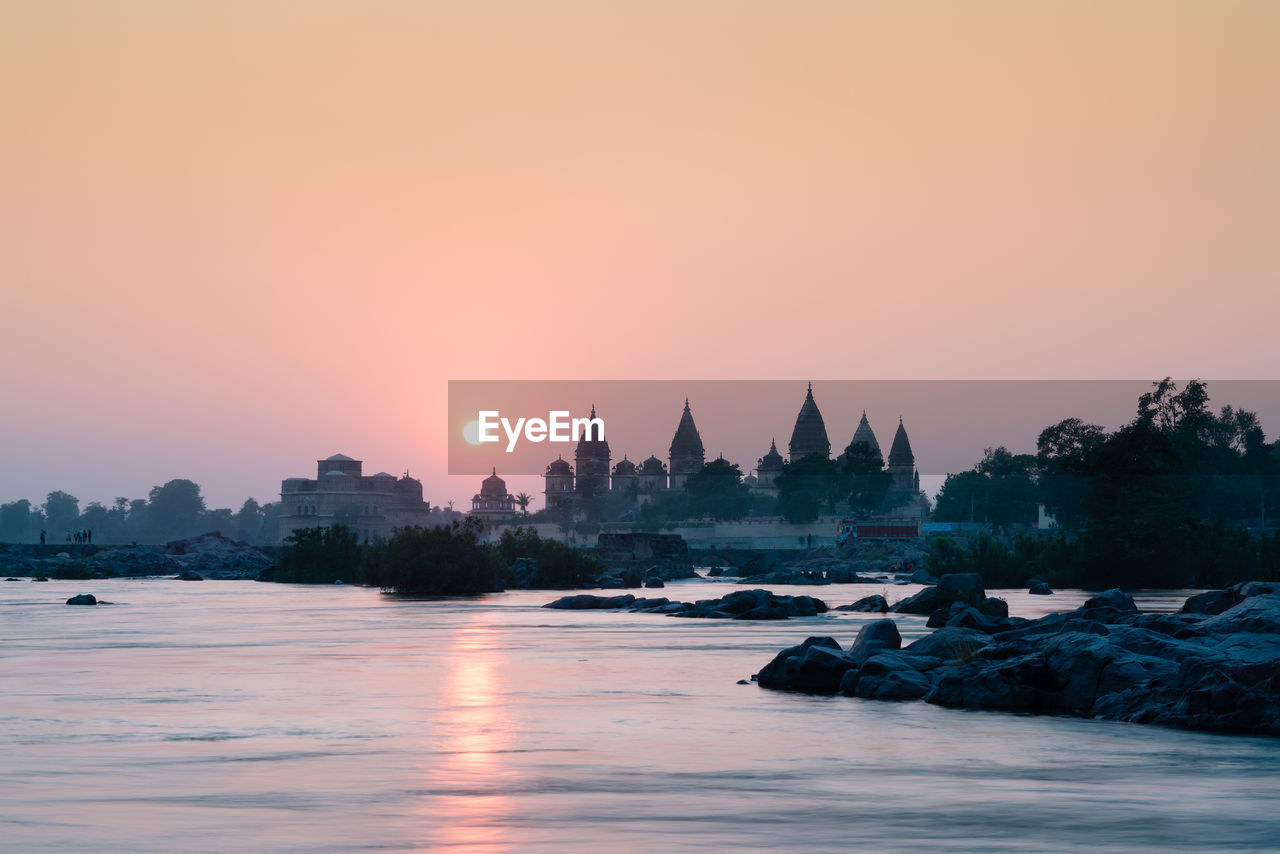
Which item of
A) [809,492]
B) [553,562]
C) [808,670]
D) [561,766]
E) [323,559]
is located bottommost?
[561,766]

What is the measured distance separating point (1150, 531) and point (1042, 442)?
258 feet

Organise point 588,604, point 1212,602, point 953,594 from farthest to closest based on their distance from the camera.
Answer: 1. point 588,604
2. point 953,594
3. point 1212,602

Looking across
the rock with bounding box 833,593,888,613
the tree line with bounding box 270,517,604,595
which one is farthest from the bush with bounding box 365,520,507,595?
the rock with bounding box 833,593,888,613

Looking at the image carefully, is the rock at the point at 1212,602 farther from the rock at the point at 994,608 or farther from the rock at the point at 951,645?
the rock at the point at 951,645

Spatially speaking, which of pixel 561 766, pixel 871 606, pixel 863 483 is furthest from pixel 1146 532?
pixel 863 483

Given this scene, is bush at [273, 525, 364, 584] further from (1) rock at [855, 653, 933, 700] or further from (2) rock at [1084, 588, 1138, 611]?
(1) rock at [855, 653, 933, 700]

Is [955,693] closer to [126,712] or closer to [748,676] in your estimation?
[748,676]

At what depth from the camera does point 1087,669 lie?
2530 cm

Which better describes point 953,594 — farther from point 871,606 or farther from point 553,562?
point 553,562

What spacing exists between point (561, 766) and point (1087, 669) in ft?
34.3

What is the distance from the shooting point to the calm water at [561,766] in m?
14.2

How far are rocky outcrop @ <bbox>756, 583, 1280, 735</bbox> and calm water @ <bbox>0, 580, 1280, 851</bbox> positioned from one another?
87cm

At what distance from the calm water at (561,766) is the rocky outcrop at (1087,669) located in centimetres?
87

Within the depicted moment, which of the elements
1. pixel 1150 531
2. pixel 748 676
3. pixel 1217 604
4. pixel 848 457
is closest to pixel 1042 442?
pixel 848 457
